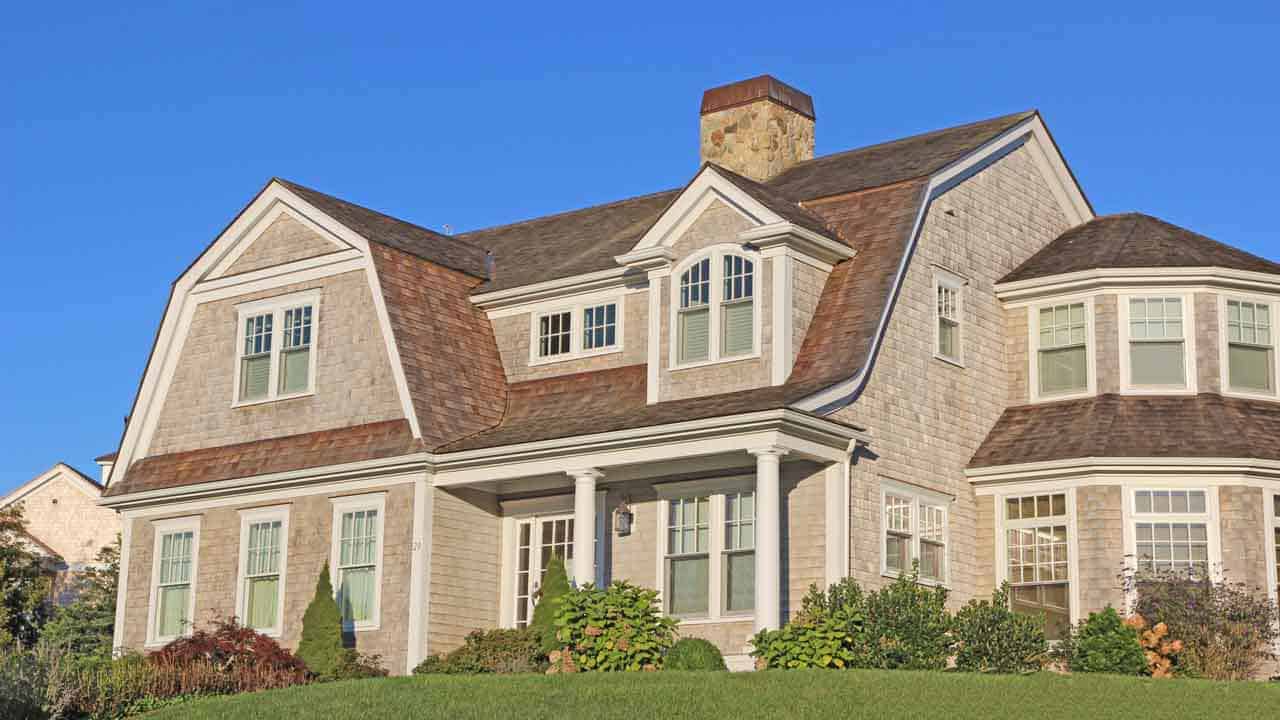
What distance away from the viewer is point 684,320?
981 inches

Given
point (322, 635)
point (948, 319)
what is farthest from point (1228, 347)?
point (322, 635)

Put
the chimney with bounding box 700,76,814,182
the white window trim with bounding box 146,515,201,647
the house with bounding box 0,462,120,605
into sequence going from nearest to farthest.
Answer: the white window trim with bounding box 146,515,201,647
the chimney with bounding box 700,76,814,182
the house with bounding box 0,462,120,605

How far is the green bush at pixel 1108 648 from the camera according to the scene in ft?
71.4

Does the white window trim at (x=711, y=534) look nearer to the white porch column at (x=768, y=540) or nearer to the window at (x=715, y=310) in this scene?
the white porch column at (x=768, y=540)

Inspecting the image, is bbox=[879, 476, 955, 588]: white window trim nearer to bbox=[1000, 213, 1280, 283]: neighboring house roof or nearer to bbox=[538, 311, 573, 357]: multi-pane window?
bbox=[1000, 213, 1280, 283]: neighboring house roof

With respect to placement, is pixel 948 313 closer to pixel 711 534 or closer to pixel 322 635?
pixel 711 534

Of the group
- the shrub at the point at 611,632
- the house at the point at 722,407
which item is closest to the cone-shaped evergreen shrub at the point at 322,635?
the house at the point at 722,407

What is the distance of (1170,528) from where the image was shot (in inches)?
944

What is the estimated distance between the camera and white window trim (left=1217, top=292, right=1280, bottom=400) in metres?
25.3

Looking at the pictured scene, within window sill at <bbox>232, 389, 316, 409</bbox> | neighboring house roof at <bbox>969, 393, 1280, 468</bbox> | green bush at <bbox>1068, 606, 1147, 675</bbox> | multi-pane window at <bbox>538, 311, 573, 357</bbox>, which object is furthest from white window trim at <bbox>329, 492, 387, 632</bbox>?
green bush at <bbox>1068, 606, 1147, 675</bbox>

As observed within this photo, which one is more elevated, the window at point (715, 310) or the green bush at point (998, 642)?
the window at point (715, 310)

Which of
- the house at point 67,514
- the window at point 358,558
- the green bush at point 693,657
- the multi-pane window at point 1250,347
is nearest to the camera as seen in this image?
the green bush at point 693,657

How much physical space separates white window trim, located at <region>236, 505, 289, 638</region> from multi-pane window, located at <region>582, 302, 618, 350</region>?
542 cm

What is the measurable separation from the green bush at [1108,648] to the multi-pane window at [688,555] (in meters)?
5.04
